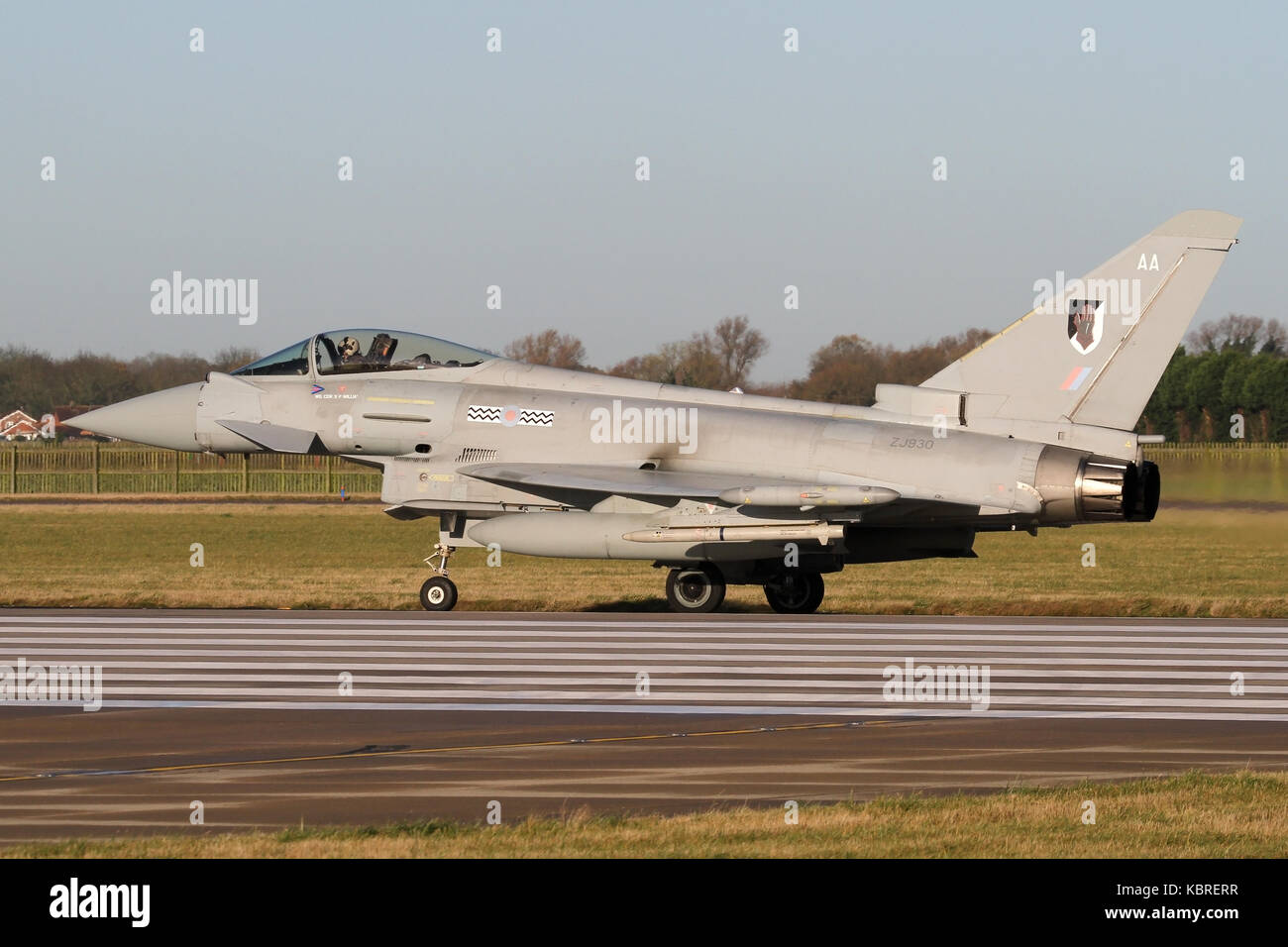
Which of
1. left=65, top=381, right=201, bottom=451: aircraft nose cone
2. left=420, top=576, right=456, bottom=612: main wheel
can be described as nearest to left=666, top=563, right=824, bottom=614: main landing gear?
left=420, top=576, right=456, bottom=612: main wheel

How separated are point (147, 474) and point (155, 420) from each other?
1490 inches

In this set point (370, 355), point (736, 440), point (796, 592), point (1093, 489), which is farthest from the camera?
point (370, 355)

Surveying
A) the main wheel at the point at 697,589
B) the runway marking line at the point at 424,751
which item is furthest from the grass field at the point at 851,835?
the main wheel at the point at 697,589

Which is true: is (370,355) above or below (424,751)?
above

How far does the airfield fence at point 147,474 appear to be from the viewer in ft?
180

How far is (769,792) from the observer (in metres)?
8.45

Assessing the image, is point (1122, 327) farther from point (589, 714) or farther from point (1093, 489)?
point (589, 714)

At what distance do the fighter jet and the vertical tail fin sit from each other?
0.02 meters

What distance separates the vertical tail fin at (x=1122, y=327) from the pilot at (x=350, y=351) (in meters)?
8.27

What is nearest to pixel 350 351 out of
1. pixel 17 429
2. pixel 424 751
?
pixel 424 751

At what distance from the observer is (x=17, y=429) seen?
73000mm

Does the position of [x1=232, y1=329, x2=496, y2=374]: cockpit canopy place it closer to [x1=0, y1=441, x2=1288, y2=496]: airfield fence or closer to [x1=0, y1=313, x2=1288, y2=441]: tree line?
[x1=0, y1=313, x2=1288, y2=441]: tree line

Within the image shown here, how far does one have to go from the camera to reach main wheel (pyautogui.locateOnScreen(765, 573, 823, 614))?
18.8 metres
